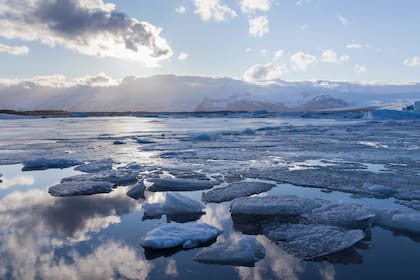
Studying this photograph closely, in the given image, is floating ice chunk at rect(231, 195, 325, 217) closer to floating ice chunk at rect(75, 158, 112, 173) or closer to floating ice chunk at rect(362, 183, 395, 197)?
floating ice chunk at rect(362, 183, 395, 197)

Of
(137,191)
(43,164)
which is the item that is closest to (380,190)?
(137,191)

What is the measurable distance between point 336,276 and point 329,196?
7.35 ft

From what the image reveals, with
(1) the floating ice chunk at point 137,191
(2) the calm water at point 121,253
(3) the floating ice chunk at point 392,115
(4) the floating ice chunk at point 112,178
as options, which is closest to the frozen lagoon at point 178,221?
(2) the calm water at point 121,253

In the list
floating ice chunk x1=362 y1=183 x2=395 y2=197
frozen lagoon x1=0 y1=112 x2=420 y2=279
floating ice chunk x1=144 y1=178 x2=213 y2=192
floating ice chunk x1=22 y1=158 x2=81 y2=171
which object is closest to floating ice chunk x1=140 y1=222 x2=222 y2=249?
frozen lagoon x1=0 y1=112 x2=420 y2=279

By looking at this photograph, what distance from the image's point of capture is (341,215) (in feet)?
11.8

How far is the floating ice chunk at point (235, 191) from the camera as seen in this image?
4.50 m

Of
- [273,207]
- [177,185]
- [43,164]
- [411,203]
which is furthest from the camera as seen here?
[43,164]

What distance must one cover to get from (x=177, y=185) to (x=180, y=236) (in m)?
2.15

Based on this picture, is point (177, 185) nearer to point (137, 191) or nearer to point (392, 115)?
point (137, 191)

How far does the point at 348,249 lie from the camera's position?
290 cm

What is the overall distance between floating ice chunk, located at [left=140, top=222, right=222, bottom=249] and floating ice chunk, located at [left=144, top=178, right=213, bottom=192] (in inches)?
70.9

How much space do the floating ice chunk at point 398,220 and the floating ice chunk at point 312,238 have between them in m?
0.46

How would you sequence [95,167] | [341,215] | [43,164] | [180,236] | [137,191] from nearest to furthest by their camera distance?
[180,236], [341,215], [137,191], [95,167], [43,164]

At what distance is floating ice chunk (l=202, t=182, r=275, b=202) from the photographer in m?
4.50
